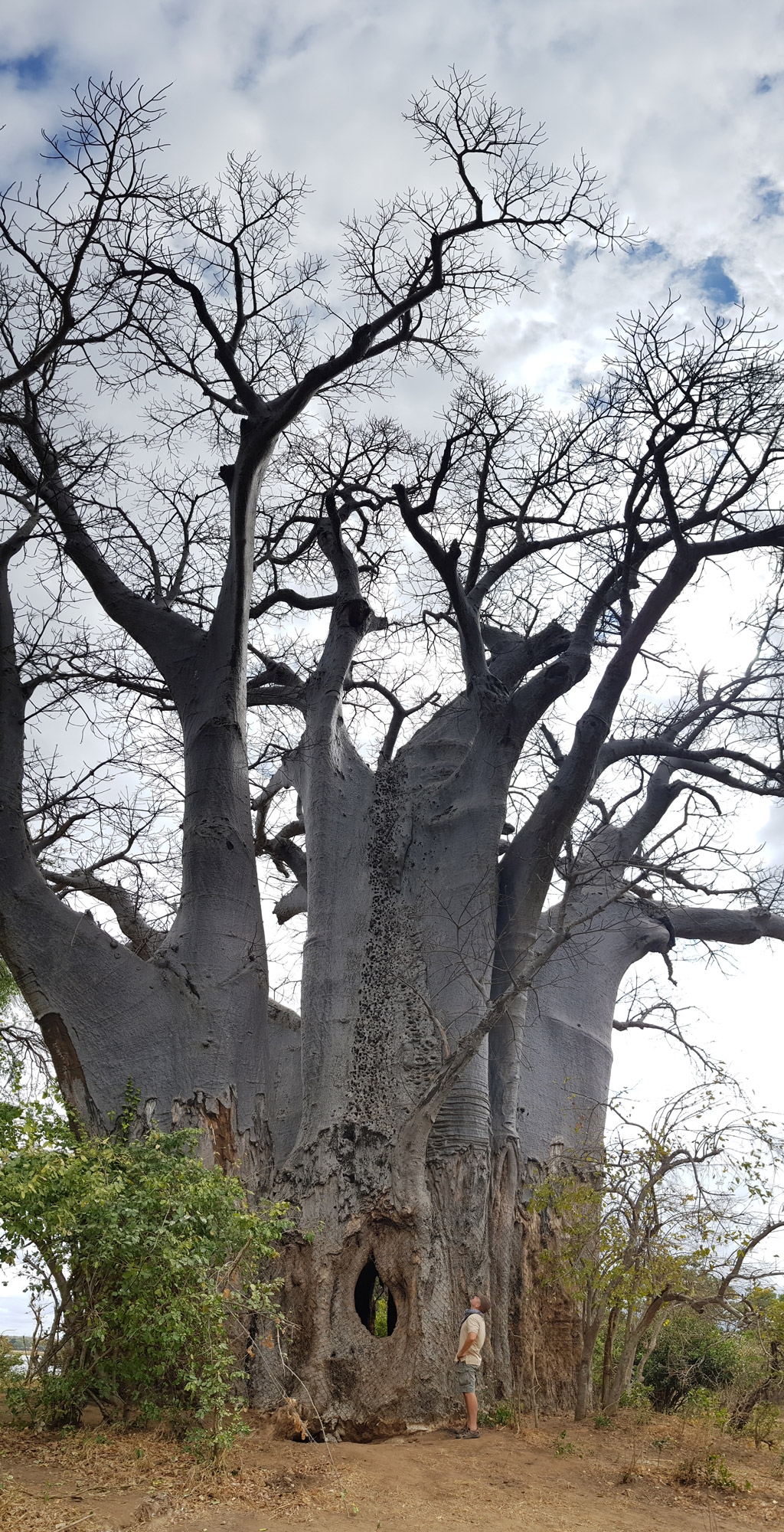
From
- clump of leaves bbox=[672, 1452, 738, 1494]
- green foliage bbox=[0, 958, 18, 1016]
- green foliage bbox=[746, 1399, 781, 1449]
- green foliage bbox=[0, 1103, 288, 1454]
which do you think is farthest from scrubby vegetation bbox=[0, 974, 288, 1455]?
green foliage bbox=[0, 958, 18, 1016]

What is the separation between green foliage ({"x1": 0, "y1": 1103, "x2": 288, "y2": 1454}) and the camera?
4512 mm

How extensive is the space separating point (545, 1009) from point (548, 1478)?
125 inches

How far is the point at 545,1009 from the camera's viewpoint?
7.71 metres

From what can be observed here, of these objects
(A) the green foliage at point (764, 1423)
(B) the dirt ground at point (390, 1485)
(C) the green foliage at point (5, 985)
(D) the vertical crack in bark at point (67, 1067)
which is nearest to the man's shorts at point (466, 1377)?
(B) the dirt ground at point (390, 1485)

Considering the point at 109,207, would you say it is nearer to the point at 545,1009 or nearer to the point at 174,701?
the point at 174,701

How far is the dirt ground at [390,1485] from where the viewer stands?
3.96m

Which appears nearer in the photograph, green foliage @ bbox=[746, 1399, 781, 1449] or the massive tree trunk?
the massive tree trunk

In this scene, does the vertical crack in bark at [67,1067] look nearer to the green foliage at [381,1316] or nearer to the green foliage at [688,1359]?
the green foliage at [381,1316]

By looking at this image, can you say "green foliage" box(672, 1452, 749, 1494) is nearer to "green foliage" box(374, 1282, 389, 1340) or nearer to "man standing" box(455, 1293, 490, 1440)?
"man standing" box(455, 1293, 490, 1440)

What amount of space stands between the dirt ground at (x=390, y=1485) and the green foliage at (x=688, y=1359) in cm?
206

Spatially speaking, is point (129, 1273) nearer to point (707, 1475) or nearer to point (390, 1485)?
point (390, 1485)

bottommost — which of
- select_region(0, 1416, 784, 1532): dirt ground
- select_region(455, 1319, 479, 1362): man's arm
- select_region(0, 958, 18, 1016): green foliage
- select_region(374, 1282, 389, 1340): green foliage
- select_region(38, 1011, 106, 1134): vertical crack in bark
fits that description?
select_region(0, 1416, 784, 1532): dirt ground

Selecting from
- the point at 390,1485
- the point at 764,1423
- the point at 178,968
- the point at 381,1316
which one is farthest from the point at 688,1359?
the point at 178,968

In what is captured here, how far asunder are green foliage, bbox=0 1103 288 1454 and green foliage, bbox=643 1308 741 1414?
14.1 feet
